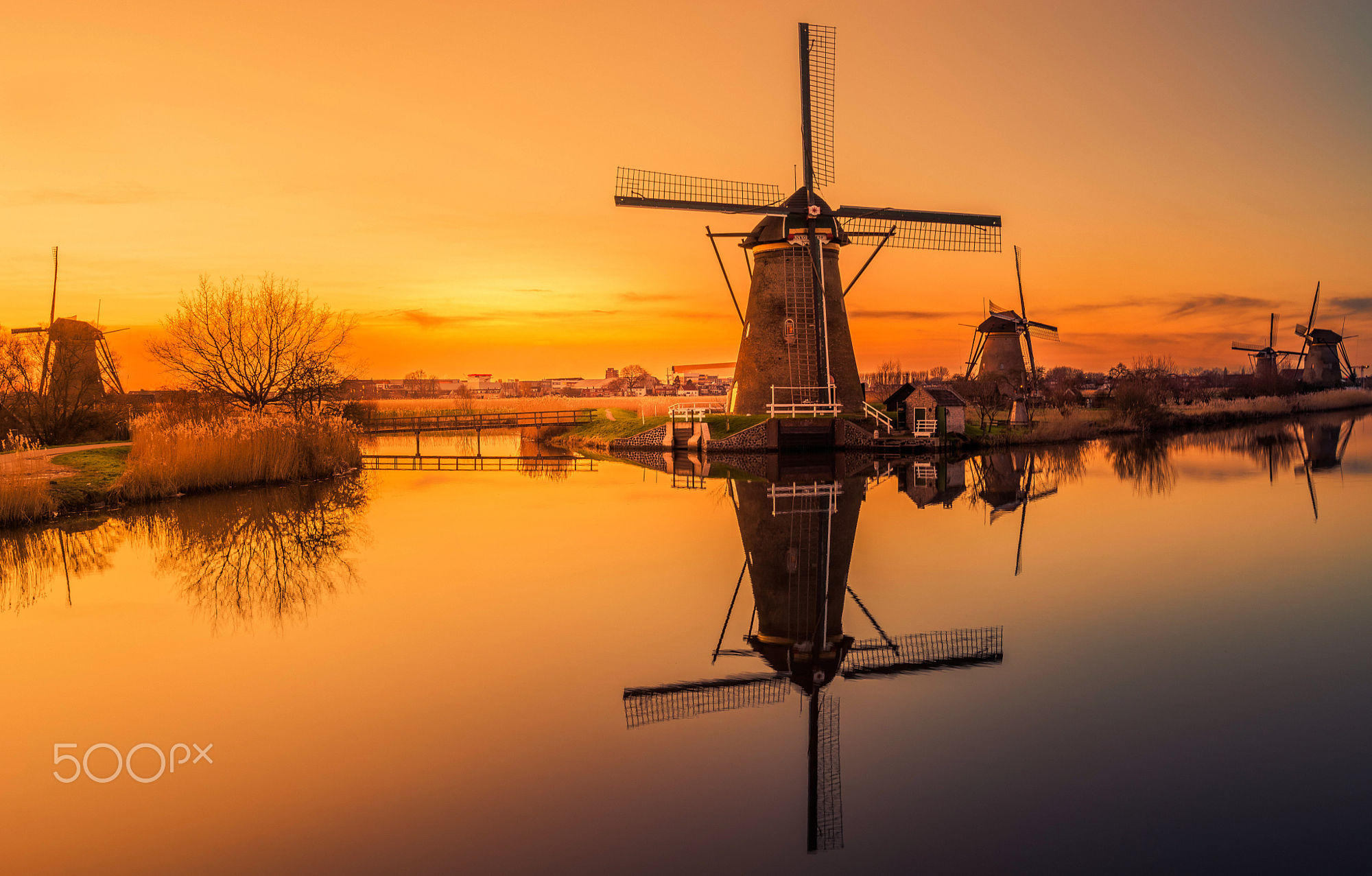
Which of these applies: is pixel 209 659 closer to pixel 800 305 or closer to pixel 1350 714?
pixel 1350 714

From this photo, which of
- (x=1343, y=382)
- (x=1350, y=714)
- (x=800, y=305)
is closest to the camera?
(x=1350, y=714)

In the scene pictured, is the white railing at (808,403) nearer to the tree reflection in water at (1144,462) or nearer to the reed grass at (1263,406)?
the tree reflection in water at (1144,462)

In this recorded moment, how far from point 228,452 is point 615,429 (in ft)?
61.1

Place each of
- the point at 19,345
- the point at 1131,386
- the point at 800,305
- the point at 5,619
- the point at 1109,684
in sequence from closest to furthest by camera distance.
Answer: the point at 1109,684 < the point at 5,619 < the point at 19,345 < the point at 800,305 < the point at 1131,386

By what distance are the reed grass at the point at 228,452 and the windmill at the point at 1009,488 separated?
15.9 meters

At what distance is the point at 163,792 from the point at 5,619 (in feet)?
17.1

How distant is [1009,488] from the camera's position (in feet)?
63.1

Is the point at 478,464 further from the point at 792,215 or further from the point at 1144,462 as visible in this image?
the point at 1144,462

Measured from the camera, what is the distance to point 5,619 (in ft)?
A: 28.2

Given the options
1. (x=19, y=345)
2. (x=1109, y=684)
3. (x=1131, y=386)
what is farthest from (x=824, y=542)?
(x=1131, y=386)

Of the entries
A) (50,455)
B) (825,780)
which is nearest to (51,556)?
(50,455)

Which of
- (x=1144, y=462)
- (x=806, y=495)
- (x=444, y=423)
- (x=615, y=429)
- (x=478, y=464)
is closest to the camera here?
(x=806, y=495)

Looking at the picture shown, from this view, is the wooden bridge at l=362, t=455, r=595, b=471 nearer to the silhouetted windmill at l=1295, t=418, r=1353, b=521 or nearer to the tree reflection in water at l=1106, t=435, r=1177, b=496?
the tree reflection in water at l=1106, t=435, r=1177, b=496

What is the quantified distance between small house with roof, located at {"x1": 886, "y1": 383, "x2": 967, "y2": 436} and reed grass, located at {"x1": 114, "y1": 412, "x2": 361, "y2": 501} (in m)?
19.2
